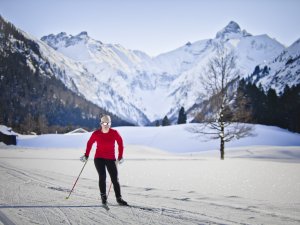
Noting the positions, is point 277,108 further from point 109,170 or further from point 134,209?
point 134,209

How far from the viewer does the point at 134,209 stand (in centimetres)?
738

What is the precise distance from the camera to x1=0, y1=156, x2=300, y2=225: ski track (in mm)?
6336

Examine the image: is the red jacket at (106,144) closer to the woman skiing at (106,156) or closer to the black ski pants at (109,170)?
the woman skiing at (106,156)

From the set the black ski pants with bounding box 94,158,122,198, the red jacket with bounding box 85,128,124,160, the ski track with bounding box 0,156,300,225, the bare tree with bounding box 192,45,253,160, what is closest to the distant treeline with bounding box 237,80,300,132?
the bare tree with bounding box 192,45,253,160

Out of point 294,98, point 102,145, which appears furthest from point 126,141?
point 102,145

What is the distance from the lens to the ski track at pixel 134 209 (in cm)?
634

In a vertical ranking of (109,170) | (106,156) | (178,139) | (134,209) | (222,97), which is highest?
(222,97)

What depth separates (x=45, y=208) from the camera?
7.26 meters

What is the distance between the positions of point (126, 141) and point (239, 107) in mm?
43278

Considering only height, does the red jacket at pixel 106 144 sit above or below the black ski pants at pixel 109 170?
above

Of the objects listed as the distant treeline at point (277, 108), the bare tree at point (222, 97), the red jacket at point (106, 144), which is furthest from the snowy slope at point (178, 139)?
the red jacket at point (106, 144)

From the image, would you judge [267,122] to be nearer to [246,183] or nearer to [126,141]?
[126,141]

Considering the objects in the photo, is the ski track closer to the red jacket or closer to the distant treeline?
the red jacket

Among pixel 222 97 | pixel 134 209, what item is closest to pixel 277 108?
pixel 222 97
